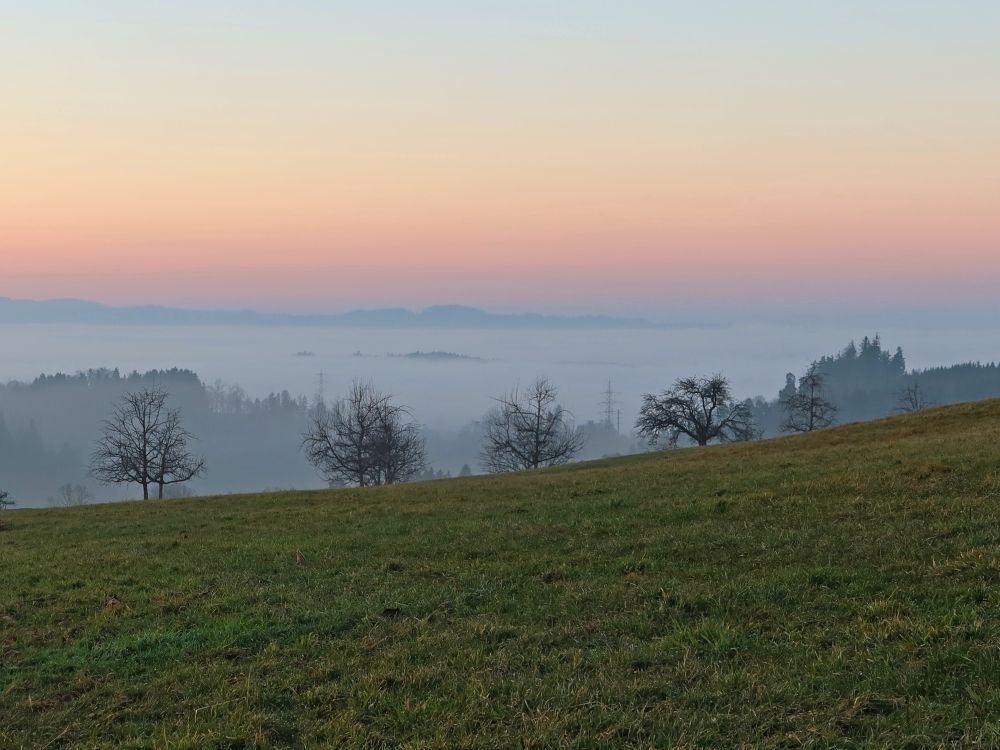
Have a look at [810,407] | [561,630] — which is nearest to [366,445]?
[810,407]

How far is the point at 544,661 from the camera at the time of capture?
7695mm

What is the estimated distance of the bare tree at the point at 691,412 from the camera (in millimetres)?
73125

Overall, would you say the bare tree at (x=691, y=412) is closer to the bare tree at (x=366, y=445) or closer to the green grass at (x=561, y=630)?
the bare tree at (x=366, y=445)

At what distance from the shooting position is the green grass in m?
6.20

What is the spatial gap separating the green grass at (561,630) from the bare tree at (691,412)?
56117 mm

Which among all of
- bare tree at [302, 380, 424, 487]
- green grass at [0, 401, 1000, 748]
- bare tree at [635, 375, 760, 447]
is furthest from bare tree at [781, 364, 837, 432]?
green grass at [0, 401, 1000, 748]

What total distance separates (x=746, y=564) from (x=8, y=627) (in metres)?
11.9

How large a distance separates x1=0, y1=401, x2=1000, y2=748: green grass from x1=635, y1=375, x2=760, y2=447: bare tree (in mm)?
56117

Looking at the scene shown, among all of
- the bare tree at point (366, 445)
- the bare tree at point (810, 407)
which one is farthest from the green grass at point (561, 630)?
the bare tree at point (810, 407)

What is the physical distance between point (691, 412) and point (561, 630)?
6873 cm

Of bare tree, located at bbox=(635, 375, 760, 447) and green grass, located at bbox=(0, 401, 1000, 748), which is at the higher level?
bare tree, located at bbox=(635, 375, 760, 447)

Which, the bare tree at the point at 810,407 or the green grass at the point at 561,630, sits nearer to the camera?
the green grass at the point at 561,630

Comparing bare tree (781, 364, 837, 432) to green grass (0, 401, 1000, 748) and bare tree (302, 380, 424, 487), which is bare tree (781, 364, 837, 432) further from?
green grass (0, 401, 1000, 748)

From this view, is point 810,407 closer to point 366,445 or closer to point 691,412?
point 691,412
